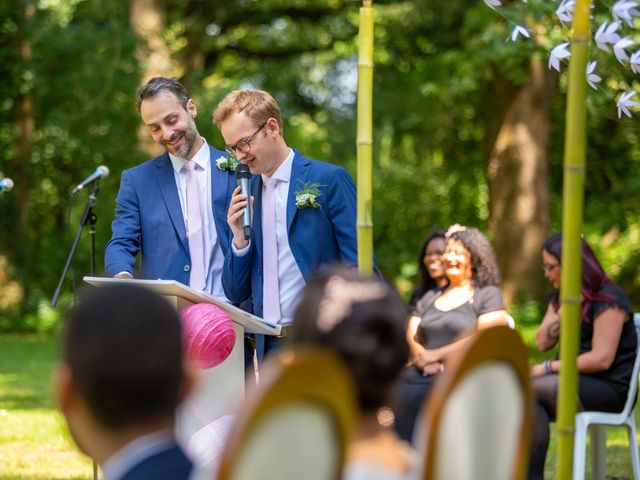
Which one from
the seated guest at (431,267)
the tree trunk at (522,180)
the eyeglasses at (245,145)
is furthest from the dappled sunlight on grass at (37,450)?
the tree trunk at (522,180)

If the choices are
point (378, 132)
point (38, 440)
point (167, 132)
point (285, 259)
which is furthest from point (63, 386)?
point (378, 132)

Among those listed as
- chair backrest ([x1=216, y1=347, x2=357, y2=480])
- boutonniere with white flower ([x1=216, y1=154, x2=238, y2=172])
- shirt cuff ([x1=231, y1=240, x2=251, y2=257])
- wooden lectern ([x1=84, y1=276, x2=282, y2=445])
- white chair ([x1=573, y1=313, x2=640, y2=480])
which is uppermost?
boutonniere with white flower ([x1=216, y1=154, x2=238, y2=172])

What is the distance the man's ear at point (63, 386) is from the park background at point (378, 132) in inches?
590

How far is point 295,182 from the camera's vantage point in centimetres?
502

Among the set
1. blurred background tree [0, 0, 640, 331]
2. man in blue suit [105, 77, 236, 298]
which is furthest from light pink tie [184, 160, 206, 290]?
blurred background tree [0, 0, 640, 331]

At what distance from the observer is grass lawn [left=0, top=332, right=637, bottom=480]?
7.37 metres

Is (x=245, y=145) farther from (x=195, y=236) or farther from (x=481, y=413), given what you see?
(x=481, y=413)

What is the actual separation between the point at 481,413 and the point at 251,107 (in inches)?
117

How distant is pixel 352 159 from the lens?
2327 cm

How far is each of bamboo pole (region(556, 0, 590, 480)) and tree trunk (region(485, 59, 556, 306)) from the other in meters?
14.3

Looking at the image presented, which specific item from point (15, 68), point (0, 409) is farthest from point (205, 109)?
point (0, 409)

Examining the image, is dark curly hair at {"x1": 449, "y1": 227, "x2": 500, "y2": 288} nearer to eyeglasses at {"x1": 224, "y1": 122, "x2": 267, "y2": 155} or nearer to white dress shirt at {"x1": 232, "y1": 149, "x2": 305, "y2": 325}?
white dress shirt at {"x1": 232, "y1": 149, "x2": 305, "y2": 325}

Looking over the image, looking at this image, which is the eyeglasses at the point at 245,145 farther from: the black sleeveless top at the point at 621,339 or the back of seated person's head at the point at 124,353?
the back of seated person's head at the point at 124,353

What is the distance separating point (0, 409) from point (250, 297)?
6.04 metres
